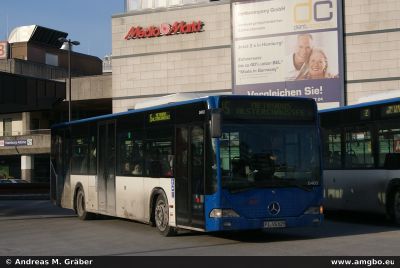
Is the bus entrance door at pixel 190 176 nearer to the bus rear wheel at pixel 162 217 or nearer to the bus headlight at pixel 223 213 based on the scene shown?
the bus headlight at pixel 223 213

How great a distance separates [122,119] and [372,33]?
1144 inches

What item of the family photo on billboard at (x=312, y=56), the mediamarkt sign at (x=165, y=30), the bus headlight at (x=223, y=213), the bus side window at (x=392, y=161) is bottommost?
the bus headlight at (x=223, y=213)

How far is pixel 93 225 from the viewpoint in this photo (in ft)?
60.7

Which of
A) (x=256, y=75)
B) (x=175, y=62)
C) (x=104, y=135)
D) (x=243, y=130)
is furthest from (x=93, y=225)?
(x=175, y=62)

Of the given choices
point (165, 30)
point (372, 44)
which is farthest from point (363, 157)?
point (165, 30)

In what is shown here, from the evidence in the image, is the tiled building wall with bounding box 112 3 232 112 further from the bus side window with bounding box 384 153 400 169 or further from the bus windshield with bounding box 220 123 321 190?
the bus windshield with bounding box 220 123 321 190

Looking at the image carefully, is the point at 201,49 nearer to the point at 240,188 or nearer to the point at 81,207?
the point at 81,207

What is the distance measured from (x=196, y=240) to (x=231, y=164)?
6.61ft

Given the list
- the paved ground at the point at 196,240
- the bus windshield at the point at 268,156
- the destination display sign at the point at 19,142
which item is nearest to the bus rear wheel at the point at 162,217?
the paved ground at the point at 196,240

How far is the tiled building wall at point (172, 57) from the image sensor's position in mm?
47031

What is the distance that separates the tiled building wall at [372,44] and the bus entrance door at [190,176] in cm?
3072

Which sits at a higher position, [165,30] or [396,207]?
[165,30]

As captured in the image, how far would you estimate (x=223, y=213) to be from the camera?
12641mm
